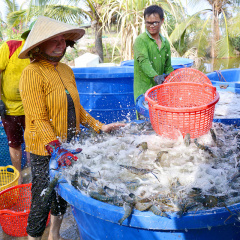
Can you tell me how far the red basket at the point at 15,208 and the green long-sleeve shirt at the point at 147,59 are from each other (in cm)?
183

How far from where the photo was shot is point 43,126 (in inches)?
79.9

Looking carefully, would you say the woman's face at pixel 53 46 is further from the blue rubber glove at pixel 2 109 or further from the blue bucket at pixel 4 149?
the blue bucket at pixel 4 149

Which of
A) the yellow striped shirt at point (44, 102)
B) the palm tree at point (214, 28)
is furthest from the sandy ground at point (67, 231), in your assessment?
the palm tree at point (214, 28)

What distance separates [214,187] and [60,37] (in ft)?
4.89

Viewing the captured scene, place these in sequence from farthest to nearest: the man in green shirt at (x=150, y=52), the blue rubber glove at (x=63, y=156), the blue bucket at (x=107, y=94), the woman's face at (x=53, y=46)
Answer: the blue bucket at (x=107, y=94) < the man in green shirt at (x=150, y=52) < the woman's face at (x=53, y=46) < the blue rubber glove at (x=63, y=156)

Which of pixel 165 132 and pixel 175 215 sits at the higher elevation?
pixel 165 132

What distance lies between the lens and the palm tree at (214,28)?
623 inches

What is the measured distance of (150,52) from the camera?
11.6ft

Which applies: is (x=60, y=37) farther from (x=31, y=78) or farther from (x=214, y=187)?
(x=214, y=187)

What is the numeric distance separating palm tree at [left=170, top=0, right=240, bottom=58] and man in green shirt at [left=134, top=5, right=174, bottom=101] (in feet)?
41.6

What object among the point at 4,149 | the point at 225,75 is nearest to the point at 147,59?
the point at 4,149

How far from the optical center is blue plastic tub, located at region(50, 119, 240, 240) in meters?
1.34

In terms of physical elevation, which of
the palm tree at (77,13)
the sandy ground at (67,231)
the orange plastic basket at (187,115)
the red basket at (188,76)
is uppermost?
the palm tree at (77,13)

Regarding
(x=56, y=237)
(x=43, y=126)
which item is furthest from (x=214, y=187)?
(x=56, y=237)
